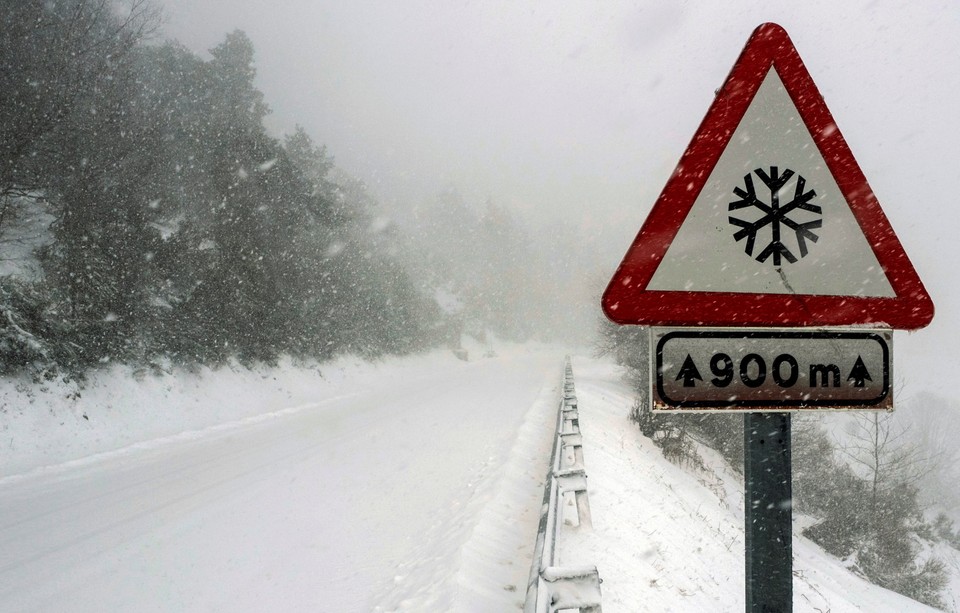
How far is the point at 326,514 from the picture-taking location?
613 centimetres

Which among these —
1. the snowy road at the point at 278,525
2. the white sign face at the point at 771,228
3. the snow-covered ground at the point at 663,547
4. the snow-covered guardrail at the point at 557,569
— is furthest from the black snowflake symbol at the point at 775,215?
the snowy road at the point at 278,525

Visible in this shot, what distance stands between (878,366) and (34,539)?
287 inches

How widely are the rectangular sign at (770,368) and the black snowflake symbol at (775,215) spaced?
242mm

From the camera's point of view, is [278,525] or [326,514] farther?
[326,514]

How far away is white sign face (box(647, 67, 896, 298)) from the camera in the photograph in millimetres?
1584

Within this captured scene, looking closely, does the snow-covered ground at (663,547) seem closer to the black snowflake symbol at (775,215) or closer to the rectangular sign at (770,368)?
the rectangular sign at (770,368)

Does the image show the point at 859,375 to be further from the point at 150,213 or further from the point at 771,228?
the point at 150,213

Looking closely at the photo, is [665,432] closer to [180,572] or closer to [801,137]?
[180,572]

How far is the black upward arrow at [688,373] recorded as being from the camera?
5.02 feet

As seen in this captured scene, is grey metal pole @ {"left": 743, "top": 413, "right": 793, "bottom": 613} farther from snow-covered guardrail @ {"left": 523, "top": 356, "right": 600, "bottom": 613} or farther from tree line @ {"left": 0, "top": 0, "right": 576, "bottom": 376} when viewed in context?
tree line @ {"left": 0, "top": 0, "right": 576, "bottom": 376}

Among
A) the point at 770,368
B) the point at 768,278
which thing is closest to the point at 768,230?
the point at 768,278

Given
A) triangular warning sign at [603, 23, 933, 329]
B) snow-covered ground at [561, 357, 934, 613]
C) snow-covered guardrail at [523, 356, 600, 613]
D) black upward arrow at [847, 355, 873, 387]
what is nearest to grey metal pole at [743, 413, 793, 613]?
black upward arrow at [847, 355, 873, 387]

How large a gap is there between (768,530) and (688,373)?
0.46 m

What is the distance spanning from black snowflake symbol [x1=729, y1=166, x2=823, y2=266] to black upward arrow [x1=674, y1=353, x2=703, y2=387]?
380 millimetres
